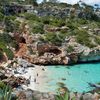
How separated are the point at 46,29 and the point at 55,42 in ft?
15.4

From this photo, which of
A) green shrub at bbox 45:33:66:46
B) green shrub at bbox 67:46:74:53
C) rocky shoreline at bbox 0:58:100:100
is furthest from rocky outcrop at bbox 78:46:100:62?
rocky shoreline at bbox 0:58:100:100

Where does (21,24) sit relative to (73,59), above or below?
above

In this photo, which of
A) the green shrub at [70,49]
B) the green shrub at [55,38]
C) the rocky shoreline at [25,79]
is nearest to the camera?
the rocky shoreline at [25,79]

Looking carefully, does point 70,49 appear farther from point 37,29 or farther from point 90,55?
point 37,29

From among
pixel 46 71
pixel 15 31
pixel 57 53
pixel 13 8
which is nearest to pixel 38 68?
pixel 46 71

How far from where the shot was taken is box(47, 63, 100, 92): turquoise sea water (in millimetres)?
34375

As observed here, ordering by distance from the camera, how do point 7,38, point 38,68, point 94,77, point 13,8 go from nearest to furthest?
1. point 94,77
2. point 38,68
3. point 7,38
4. point 13,8

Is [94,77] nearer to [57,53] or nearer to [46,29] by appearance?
[57,53]

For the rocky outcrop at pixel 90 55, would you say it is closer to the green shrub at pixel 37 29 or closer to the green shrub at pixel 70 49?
the green shrub at pixel 70 49

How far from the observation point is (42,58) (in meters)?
48.2

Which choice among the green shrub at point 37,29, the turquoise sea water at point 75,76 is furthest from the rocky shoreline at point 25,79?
the green shrub at point 37,29

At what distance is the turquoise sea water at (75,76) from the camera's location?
3438 centimetres

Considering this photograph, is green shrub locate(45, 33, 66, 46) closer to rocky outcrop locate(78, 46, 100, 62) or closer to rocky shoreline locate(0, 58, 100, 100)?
rocky outcrop locate(78, 46, 100, 62)

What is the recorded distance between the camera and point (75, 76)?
132ft
